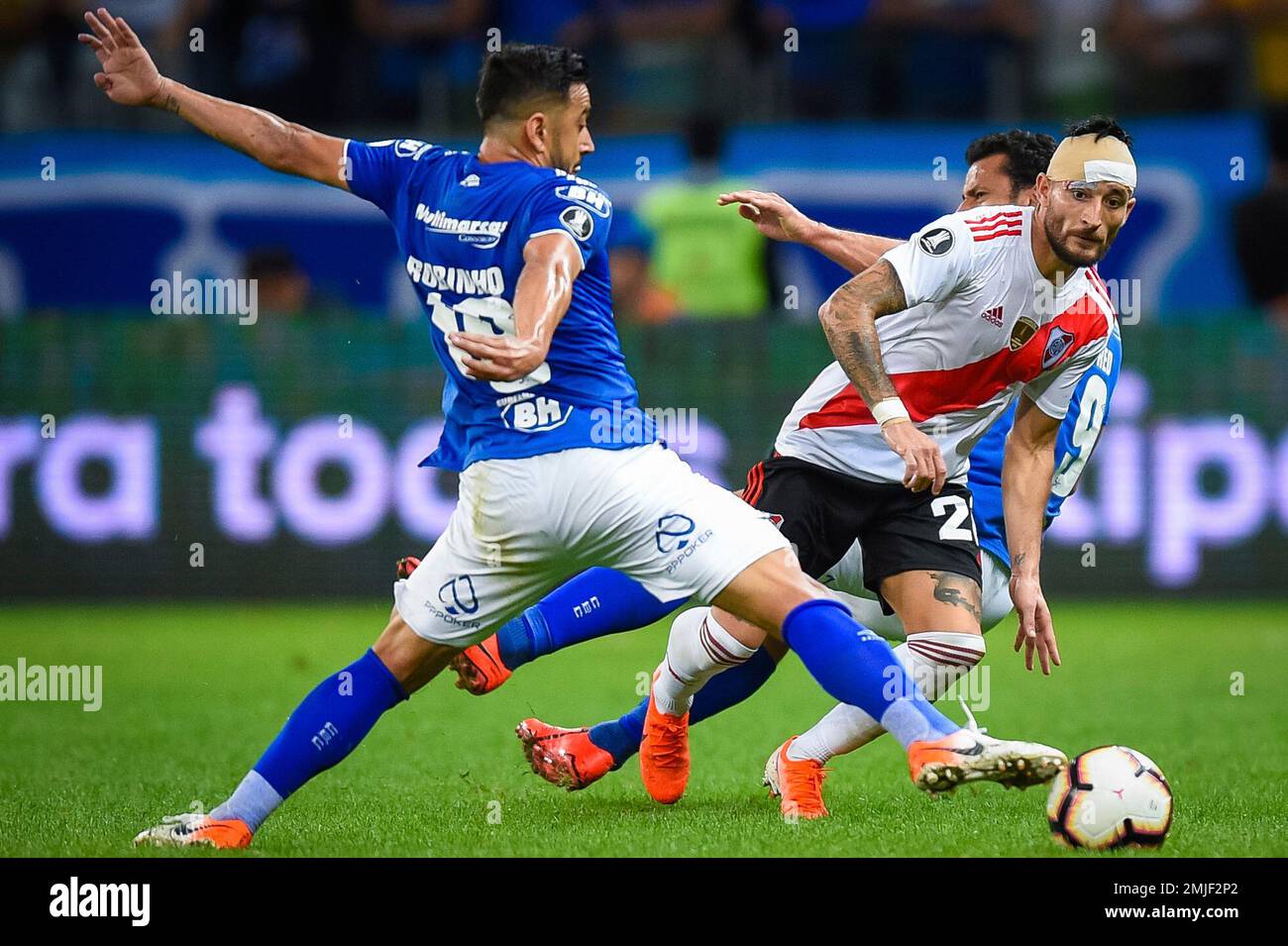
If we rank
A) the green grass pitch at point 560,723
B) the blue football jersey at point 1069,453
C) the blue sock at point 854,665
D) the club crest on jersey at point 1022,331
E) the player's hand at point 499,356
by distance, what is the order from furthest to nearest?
the blue football jersey at point 1069,453 → the club crest on jersey at point 1022,331 → the green grass pitch at point 560,723 → the blue sock at point 854,665 → the player's hand at point 499,356

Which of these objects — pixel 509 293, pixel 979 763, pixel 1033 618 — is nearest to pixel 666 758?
pixel 1033 618

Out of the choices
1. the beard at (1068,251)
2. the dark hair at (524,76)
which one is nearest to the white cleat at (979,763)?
the beard at (1068,251)

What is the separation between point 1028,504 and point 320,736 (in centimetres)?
236

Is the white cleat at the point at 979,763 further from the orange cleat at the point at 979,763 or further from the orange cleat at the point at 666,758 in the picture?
the orange cleat at the point at 666,758

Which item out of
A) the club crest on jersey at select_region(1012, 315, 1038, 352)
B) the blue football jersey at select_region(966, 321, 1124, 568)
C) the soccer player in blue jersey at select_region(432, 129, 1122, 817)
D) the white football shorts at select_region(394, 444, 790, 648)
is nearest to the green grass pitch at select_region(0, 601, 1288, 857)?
the soccer player in blue jersey at select_region(432, 129, 1122, 817)

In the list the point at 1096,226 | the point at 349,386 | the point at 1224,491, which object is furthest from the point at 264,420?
the point at 1096,226

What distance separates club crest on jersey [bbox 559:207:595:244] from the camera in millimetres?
4535

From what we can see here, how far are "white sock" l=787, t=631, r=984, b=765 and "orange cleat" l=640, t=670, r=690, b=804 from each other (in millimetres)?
355

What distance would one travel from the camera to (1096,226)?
5.27 m

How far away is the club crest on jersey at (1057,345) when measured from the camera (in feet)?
18.2

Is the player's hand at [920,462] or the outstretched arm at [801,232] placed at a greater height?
the outstretched arm at [801,232]

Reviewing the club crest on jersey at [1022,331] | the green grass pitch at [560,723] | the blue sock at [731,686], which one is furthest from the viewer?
the blue sock at [731,686]

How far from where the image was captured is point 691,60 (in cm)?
1462
